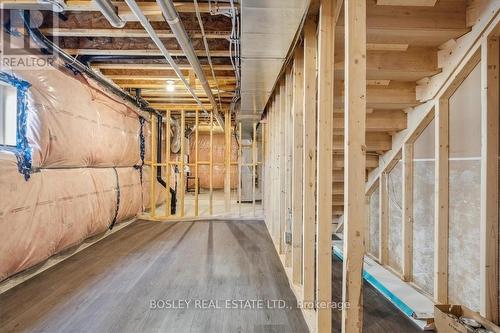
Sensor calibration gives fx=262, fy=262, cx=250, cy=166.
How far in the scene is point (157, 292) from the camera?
222 centimetres

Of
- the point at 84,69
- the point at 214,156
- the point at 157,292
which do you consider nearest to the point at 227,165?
the point at 84,69

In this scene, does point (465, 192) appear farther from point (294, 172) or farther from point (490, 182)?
point (294, 172)

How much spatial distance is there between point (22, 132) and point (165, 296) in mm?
1946

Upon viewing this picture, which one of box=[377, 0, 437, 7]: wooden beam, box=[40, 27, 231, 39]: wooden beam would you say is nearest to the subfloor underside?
box=[377, 0, 437, 7]: wooden beam

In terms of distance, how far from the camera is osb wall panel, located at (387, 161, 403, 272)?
2773 mm

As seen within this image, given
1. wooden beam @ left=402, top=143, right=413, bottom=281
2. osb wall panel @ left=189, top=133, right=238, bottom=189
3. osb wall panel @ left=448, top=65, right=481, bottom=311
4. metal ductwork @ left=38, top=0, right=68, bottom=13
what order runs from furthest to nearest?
osb wall panel @ left=189, top=133, right=238, bottom=189
wooden beam @ left=402, top=143, right=413, bottom=281
metal ductwork @ left=38, top=0, right=68, bottom=13
osb wall panel @ left=448, top=65, right=481, bottom=311

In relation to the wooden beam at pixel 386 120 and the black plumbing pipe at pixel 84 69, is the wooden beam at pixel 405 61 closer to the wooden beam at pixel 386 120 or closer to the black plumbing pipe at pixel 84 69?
the wooden beam at pixel 386 120

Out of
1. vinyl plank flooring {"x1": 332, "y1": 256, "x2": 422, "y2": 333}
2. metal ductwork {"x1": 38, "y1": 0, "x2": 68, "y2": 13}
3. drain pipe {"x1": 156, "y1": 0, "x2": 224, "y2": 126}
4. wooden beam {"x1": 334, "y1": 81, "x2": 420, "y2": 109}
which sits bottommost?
vinyl plank flooring {"x1": 332, "y1": 256, "x2": 422, "y2": 333}

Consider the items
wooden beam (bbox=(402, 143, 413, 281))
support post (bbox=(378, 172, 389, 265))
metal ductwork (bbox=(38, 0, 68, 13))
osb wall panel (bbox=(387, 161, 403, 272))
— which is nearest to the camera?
metal ductwork (bbox=(38, 0, 68, 13))

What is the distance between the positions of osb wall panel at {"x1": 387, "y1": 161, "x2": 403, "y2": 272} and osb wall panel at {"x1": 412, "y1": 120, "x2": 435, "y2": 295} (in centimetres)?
28

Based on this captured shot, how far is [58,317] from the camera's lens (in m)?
1.84

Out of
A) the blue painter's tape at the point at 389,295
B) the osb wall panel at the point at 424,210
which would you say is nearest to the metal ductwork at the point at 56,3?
the osb wall panel at the point at 424,210

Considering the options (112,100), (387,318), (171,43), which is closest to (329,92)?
(387,318)

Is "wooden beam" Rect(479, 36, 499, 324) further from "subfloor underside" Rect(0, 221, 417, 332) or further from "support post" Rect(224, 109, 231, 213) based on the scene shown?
"support post" Rect(224, 109, 231, 213)
